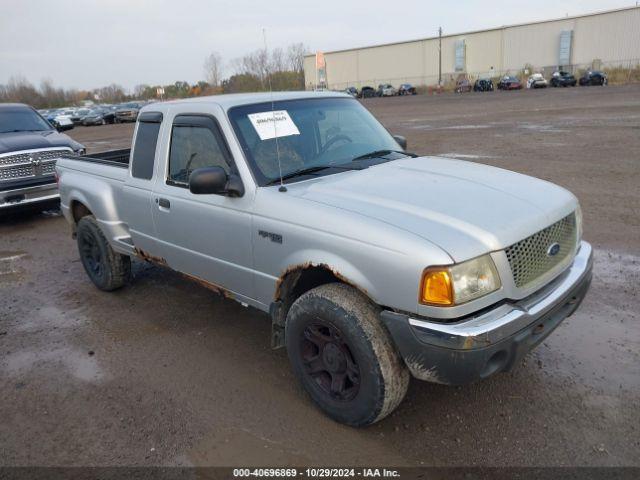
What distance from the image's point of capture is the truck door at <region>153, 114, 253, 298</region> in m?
3.59

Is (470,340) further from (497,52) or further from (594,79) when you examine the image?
(497,52)

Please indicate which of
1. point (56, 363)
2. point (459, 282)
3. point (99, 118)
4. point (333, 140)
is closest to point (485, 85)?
point (99, 118)

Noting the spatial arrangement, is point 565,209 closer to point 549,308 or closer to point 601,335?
point 549,308

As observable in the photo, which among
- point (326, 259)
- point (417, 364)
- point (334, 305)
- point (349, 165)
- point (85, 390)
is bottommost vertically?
point (85, 390)

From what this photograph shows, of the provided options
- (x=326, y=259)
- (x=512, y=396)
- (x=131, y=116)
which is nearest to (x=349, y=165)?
(x=326, y=259)

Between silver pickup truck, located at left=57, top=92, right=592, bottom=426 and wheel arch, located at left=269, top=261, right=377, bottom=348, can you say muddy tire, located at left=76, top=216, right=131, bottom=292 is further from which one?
wheel arch, located at left=269, top=261, right=377, bottom=348

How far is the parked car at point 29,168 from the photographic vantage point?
855cm

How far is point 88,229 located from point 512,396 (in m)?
4.27

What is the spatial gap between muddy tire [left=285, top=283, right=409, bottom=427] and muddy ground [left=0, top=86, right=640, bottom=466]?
0.18 m

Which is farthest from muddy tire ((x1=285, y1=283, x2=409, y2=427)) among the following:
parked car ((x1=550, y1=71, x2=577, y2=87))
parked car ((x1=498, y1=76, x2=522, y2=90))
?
parked car ((x1=498, y1=76, x2=522, y2=90))

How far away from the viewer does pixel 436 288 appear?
2598 millimetres

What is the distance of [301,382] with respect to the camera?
3.36 meters

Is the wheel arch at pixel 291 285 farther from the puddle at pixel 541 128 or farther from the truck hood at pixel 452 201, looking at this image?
the puddle at pixel 541 128

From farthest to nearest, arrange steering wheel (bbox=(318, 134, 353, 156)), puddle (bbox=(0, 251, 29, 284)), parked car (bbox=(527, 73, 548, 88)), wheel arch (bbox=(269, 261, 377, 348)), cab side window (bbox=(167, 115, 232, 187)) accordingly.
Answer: parked car (bbox=(527, 73, 548, 88)), puddle (bbox=(0, 251, 29, 284)), steering wheel (bbox=(318, 134, 353, 156)), cab side window (bbox=(167, 115, 232, 187)), wheel arch (bbox=(269, 261, 377, 348))
